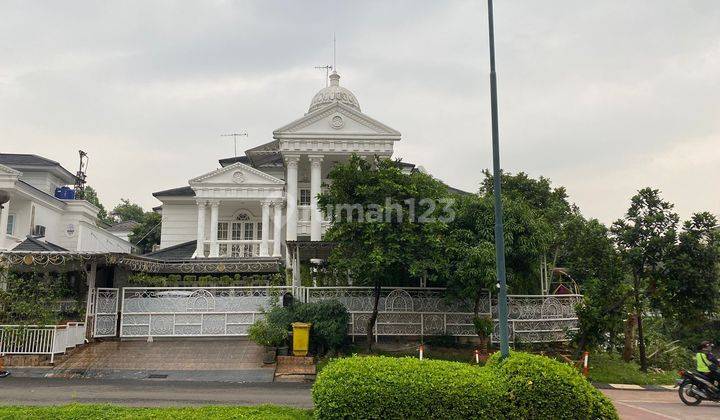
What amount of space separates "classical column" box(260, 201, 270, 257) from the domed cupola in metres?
7.80

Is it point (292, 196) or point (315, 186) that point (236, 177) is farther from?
point (315, 186)

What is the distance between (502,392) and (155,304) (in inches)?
484

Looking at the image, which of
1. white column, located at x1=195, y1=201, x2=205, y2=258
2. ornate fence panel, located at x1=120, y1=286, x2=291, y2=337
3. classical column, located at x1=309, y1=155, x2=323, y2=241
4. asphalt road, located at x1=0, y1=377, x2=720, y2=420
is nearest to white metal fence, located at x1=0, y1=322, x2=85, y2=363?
asphalt road, located at x1=0, y1=377, x2=720, y2=420

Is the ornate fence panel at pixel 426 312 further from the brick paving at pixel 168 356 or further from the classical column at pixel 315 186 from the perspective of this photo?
the classical column at pixel 315 186

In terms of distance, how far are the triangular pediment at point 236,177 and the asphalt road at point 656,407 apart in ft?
51.7

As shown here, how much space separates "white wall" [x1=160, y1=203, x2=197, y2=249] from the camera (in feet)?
91.4

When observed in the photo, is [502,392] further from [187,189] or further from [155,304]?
[187,189]

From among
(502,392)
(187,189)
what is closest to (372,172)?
(502,392)

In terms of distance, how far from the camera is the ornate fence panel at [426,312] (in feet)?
51.5

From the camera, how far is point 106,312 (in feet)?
51.9

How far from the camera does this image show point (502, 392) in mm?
6820

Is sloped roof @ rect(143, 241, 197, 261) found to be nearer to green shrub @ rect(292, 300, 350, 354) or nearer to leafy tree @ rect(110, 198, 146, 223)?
green shrub @ rect(292, 300, 350, 354)

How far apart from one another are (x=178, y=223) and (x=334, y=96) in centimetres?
1087

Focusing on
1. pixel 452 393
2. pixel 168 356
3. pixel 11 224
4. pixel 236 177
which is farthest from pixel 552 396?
pixel 11 224
